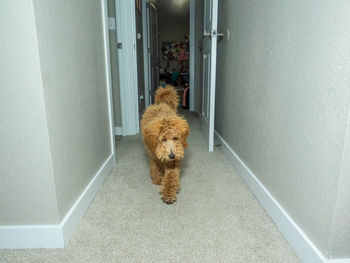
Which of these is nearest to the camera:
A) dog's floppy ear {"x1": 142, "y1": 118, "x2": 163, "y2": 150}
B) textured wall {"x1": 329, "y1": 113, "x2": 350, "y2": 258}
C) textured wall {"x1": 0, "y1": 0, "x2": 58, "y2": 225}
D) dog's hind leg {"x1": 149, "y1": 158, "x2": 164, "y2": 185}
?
textured wall {"x1": 329, "y1": 113, "x2": 350, "y2": 258}

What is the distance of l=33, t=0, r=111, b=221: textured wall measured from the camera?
94 cm

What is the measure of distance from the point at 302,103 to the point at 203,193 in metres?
0.79

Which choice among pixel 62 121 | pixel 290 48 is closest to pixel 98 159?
pixel 62 121

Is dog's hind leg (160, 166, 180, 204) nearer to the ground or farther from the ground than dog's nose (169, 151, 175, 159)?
nearer to the ground

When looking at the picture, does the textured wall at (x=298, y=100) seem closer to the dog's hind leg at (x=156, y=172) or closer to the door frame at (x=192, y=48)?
the dog's hind leg at (x=156, y=172)

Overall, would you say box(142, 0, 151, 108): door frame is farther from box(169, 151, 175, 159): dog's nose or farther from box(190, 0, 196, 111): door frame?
box(169, 151, 175, 159): dog's nose

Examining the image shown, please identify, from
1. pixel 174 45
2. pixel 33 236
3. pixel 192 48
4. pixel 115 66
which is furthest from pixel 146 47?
pixel 174 45

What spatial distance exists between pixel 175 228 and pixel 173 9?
611 cm

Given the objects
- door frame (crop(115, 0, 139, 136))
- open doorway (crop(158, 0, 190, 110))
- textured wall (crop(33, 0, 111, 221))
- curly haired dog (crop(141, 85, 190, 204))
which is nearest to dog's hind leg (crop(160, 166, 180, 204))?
curly haired dog (crop(141, 85, 190, 204))

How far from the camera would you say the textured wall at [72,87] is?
0.94 metres

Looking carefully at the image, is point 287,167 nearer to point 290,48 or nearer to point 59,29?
point 290,48

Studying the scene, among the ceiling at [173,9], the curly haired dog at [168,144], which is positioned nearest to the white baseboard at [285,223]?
the curly haired dog at [168,144]

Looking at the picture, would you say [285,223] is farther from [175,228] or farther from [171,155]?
[171,155]

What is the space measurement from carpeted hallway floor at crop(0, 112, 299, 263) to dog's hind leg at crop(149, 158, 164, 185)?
4 cm
